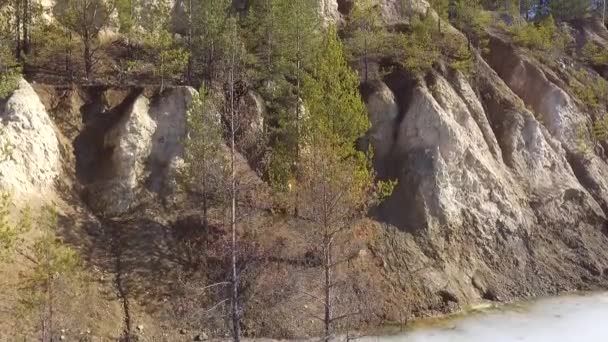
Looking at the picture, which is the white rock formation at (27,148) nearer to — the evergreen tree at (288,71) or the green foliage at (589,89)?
the evergreen tree at (288,71)

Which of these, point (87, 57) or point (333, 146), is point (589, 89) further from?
point (87, 57)

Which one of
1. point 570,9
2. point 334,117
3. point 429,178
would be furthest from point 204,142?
point 570,9

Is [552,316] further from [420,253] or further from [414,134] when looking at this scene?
[414,134]

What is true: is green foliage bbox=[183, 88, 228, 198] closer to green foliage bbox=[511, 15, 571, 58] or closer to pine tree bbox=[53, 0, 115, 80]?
pine tree bbox=[53, 0, 115, 80]

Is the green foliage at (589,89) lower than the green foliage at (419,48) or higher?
lower

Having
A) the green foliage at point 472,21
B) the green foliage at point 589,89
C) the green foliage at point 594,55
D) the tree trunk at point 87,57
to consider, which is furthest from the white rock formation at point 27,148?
the green foliage at point 594,55

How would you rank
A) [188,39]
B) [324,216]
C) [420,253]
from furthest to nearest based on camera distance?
[188,39] < [420,253] < [324,216]

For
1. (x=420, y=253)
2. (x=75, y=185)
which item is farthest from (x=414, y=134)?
(x=75, y=185)
